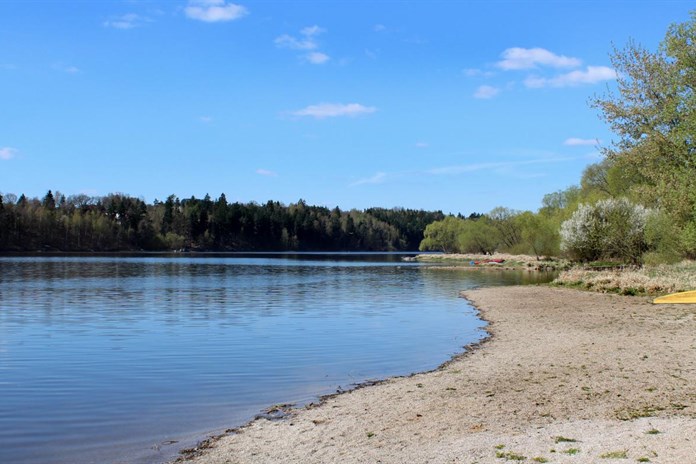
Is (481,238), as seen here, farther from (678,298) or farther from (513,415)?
(513,415)

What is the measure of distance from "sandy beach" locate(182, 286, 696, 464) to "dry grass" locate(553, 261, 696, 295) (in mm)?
19513

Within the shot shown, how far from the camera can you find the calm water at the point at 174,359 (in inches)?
498

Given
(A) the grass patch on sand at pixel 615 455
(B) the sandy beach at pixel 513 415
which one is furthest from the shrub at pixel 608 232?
(A) the grass patch on sand at pixel 615 455

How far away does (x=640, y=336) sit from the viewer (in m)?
22.5

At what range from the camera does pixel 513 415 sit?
11969mm

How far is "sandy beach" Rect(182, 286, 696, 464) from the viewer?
9555mm

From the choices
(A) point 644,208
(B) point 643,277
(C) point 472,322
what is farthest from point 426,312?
(A) point 644,208

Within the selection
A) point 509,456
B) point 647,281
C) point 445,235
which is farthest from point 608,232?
point 445,235

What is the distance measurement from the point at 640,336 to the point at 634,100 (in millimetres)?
18932

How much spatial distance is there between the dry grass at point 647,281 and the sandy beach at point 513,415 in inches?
768

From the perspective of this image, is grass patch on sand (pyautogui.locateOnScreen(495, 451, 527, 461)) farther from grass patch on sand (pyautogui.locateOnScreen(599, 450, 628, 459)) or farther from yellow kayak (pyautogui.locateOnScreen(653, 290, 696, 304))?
yellow kayak (pyautogui.locateOnScreen(653, 290, 696, 304))

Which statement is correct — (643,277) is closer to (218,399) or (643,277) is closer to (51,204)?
(218,399)

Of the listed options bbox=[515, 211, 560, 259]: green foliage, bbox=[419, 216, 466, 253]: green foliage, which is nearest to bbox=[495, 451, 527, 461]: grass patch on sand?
bbox=[515, 211, 560, 259]: green foliage

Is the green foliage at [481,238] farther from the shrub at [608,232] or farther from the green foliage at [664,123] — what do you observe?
the green foliage at [664,123]
